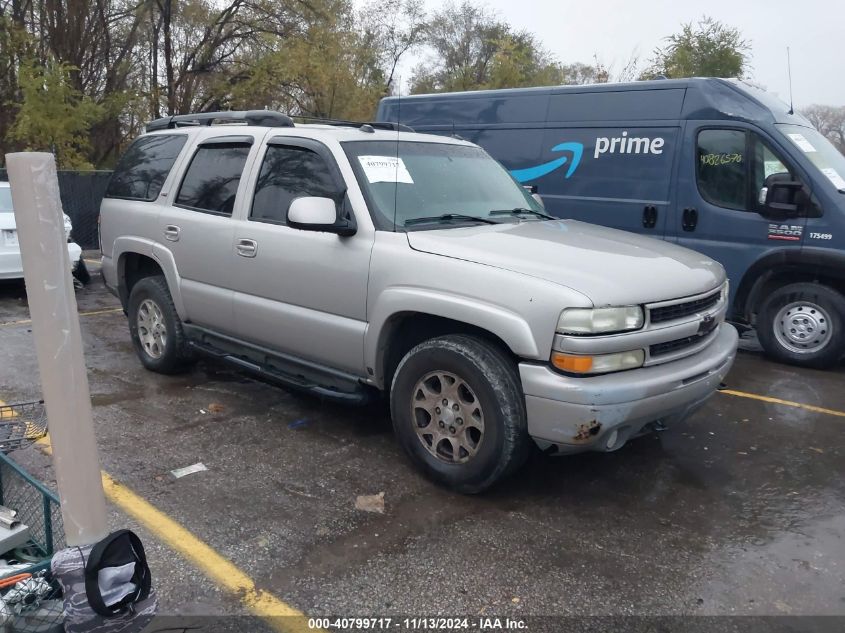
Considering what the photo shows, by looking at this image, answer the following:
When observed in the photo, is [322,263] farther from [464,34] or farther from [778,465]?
[464,34]

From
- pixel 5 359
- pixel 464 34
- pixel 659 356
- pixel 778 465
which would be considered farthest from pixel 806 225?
pixel 464 34

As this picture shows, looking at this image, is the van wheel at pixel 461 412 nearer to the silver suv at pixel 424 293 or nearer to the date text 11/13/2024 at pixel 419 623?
the silver suv at pixel 424 293

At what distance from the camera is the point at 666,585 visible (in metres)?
3.19

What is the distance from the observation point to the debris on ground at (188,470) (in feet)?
13.6

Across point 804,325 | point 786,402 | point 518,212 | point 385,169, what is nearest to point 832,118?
point 804,325

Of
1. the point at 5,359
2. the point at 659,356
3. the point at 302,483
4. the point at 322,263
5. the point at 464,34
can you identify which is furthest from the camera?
the point at 464,34

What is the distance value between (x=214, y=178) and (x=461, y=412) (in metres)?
2.74

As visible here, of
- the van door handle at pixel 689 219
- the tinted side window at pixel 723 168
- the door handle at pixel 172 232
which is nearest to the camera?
the door handle at pixel 172 232

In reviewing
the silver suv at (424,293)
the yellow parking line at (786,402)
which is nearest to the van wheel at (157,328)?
the silver suv at (424,293)

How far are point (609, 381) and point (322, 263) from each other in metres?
1.86

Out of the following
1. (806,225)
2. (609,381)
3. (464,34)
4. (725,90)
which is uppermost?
(464,34)

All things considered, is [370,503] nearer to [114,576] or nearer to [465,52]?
[114,576]

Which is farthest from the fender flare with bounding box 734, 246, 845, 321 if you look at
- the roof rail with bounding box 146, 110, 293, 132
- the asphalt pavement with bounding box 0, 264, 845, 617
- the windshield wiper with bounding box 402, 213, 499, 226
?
the roof rail with bounding box 146, 110, 293, 132

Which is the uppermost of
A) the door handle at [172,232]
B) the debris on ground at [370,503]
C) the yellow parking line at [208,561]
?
the door handle at [172,232]
